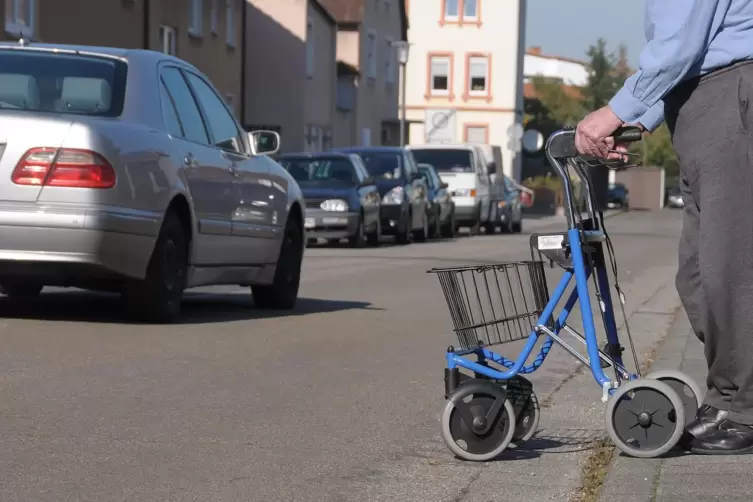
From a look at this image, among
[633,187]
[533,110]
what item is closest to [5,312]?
[633,187]

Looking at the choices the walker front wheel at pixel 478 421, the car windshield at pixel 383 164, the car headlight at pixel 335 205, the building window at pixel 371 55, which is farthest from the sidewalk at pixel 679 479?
the building window at pixel 371 55

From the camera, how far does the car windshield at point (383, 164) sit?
29.3m

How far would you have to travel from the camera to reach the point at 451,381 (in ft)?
17.4

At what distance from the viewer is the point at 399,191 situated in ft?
92.2

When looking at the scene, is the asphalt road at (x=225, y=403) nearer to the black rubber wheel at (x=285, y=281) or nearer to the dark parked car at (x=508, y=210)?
the black rubber wheel at (x=285, y=281)

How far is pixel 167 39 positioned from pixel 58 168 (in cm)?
2722

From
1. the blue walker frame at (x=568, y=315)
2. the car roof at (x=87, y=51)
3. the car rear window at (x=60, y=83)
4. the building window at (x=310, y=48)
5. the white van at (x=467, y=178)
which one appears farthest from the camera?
the building window at (x=310, y=48)

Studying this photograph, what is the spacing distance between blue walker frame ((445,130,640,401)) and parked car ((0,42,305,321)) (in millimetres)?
3946

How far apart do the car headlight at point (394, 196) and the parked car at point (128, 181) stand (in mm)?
16427

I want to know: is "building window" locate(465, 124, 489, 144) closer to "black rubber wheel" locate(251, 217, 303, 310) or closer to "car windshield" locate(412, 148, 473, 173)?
"car windshield" locate(412, 148, 473, 173)

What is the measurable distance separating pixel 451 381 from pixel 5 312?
17.5 feet

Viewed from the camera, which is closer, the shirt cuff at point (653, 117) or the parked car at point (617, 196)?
the shirt cuff at point (653, 117)

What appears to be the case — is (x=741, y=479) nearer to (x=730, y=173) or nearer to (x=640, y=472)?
(x=640, y=472)

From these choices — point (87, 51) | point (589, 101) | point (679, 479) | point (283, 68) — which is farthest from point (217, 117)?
point (589, 101)
